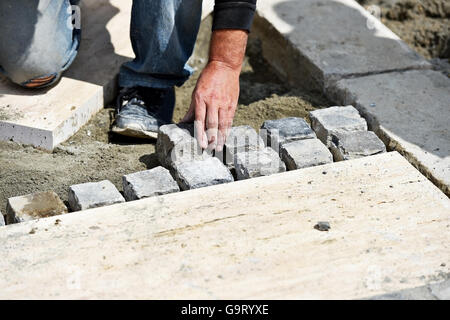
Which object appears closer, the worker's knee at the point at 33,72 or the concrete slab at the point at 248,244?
the concrete slab at the point at 248,244

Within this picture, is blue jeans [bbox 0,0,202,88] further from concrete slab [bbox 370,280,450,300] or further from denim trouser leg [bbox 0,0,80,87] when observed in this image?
A: concrete slab [bbox 370,280,450,300]

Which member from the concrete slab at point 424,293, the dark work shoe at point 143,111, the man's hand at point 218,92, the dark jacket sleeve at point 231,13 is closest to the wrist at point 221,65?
the man's hand at point 218,92

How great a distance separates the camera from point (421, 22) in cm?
498

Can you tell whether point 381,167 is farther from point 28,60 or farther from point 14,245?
point 28,60

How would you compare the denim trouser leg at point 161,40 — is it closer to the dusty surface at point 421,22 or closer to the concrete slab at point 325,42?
the concrete slab at point 325,42

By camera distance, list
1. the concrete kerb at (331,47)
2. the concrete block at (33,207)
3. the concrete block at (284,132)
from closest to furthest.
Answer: the concrete block at (33,207) → the concrete block at (284,132) → the concrete kerb at (331,47)

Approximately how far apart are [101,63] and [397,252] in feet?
7.05

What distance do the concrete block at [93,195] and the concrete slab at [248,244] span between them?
72 mm

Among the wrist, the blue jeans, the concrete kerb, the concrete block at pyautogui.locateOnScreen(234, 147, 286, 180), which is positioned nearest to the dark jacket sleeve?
the wrist

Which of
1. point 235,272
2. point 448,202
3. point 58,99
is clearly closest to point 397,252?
point 448,202

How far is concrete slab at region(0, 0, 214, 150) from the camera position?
137 inches

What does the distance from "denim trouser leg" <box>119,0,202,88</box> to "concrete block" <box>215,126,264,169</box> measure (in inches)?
24.8

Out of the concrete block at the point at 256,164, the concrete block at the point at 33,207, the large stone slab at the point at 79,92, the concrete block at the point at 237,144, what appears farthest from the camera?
the large stone slab at the point at 79,92

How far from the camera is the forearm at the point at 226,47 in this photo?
10.9 feet
